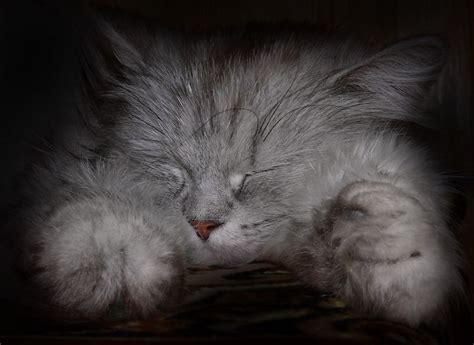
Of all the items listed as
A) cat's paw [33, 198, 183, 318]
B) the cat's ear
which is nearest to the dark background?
the cat's ear

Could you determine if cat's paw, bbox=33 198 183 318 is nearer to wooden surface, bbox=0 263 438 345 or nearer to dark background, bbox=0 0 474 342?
wooden surface, bbox=0 263 438 345

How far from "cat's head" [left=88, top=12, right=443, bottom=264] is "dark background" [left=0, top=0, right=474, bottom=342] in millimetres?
58

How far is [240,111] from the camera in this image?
3.40ft

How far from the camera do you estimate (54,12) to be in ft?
3.61

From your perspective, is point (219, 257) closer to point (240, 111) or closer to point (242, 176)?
point (242, 176)

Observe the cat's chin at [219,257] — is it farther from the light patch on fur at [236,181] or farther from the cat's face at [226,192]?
the light patch on fur at [236,181]

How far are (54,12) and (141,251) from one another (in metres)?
0.65

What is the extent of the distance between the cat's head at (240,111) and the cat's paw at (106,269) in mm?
199

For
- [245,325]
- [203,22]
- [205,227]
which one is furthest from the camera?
[203,22]

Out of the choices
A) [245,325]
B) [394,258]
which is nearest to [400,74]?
[394,258]

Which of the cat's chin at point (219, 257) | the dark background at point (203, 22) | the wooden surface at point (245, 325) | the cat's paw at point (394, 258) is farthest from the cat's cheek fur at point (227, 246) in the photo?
the dark background at point (203, 22)

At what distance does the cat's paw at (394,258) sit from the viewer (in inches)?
28.5

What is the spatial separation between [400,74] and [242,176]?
1.25ft

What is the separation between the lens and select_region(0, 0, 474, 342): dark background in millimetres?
980
